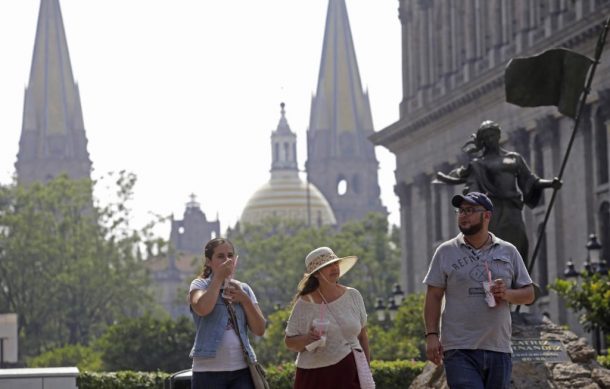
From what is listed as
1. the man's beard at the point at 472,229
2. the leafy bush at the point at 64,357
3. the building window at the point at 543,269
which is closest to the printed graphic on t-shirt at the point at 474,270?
the man's beard at the point at 472,229

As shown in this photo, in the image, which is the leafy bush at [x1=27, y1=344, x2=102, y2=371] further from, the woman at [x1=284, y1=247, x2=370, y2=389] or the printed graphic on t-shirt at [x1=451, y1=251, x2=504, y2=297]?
the printed graphic on t-shirt at [x1=451, y1=251, x2=504, y2=297]

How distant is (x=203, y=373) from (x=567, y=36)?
44.8 m

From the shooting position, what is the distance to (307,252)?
375ft

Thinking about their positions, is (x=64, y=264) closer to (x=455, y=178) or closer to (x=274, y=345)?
(x=274, y=345)

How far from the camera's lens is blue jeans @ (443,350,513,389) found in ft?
49.8

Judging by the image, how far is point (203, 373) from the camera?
52.2 feet

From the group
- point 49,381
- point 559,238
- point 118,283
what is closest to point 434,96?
point 559,238

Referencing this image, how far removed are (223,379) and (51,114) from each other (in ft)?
567

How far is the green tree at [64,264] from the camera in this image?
94688 millimetres

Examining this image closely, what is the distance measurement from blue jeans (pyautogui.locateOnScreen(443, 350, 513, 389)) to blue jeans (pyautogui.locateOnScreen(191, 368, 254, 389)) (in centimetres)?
163

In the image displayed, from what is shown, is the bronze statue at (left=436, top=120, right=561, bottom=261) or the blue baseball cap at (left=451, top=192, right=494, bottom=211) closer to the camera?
the blue baseball cap at (left=451, top=192, right=494, bottom=211)

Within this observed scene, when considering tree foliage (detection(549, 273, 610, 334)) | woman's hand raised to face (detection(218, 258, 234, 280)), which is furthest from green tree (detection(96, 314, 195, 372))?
woman's hand raised to face (detection(218, 258, 234, 280))

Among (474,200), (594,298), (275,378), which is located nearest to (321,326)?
(474,200)

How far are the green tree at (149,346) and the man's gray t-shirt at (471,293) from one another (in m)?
51.4
